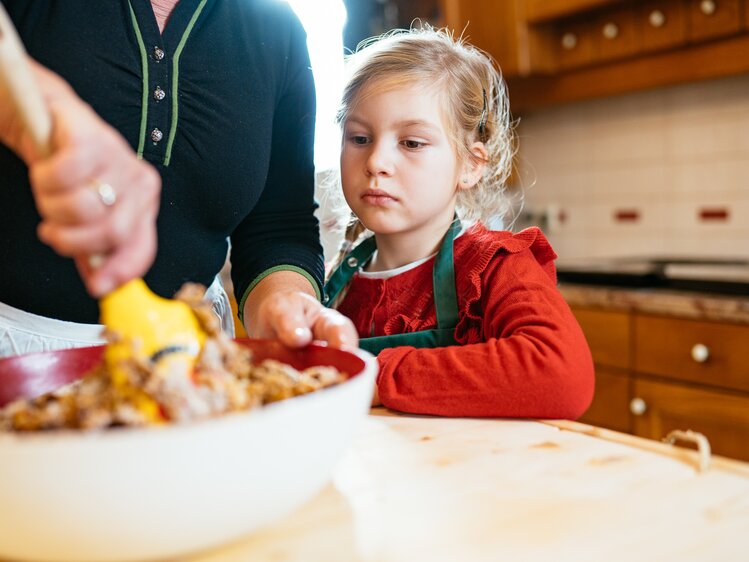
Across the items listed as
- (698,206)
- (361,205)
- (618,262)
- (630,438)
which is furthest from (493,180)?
(698,206)

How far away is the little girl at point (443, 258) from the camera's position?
89 centimetres

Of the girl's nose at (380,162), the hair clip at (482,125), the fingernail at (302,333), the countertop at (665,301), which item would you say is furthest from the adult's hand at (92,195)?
the countertop at (665,301)

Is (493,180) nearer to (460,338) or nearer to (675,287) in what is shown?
(460,338)

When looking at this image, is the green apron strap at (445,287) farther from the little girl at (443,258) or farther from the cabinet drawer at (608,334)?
the cabinet drawer at (608,334)

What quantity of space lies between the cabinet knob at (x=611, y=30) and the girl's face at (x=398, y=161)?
1281mm

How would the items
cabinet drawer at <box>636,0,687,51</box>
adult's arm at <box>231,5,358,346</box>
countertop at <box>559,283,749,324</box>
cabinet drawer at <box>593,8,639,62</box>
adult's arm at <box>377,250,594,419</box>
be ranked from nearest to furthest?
adult's arm at <box>377,250,594,419</box>, adult's arm at <box>231,5,358,346</box>, countertop at <box>559,283,749,324</box>, cabinet drawer at <box>636,0,687,51</box>, cabinet drawer at <box>593,8,639,62</box>

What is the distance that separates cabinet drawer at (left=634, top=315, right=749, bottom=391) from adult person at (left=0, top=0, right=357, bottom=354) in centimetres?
114

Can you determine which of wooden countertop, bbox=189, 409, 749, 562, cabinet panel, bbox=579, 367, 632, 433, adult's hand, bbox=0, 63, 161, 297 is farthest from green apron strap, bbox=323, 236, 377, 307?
cabinet panel, bbox=579, 367, 632, 433

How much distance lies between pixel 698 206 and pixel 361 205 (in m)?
1.56

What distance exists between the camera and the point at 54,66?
90cm

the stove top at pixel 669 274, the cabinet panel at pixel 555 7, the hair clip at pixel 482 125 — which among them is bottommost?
the stove top at pixel 669 274

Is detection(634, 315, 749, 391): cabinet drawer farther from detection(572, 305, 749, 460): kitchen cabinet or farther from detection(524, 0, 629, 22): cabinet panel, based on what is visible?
detection(524, 0, 629, 22): cabinet panel

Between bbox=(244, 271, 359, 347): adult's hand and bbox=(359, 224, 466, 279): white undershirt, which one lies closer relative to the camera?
bbox=(244, 271, 359, 347): adult's hand

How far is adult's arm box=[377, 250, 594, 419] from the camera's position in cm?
86
